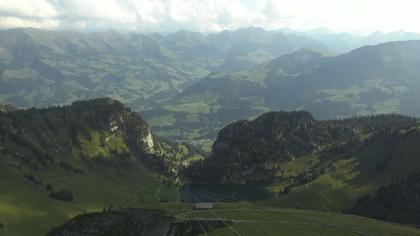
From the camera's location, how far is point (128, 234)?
172 m

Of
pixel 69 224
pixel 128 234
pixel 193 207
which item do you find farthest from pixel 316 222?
pixel 69 224

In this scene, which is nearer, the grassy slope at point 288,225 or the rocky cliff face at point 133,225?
the grassy slope at point 288,225

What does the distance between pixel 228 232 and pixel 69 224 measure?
258 ft

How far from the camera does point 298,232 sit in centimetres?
14512

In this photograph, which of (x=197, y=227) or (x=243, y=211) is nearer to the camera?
(x=197, y=227)

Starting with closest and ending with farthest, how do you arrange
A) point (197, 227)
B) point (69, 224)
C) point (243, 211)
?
point (197, 227) < point (243, 211) < point (69, 224)

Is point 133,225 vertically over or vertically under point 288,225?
under

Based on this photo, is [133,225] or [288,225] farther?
[133,225]

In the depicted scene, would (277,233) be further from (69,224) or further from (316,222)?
(69,224)

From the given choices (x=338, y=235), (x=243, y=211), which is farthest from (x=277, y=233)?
(x=243, y=211)

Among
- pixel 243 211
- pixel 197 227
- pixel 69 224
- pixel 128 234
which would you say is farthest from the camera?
pixel 69 224

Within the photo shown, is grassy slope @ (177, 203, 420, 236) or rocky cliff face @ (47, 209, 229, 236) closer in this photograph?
grassy slope @ (177, 203, 420, 236)

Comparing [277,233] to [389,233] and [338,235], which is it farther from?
[389,233]

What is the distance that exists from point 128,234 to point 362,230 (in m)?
75.2
